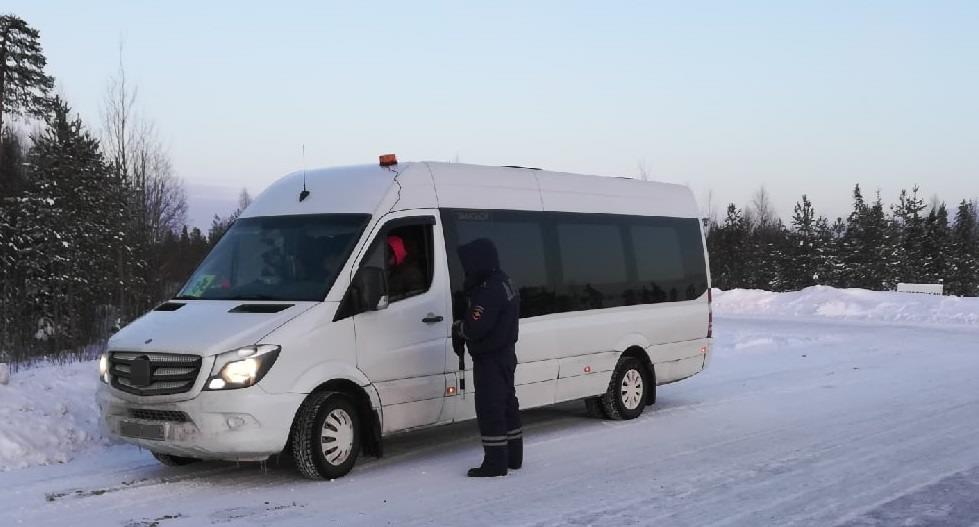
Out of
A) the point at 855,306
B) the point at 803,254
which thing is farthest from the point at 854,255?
the point at 855,306

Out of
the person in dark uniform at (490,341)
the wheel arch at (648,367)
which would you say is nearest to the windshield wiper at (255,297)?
the person in dark uniform at (490,341)

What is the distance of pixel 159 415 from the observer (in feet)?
22.7

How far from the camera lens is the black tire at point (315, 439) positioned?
705 cm

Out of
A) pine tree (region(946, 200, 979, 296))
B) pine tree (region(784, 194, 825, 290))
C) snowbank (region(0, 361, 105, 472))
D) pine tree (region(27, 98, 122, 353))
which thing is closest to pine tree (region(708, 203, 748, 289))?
pine tree (region(784, 194, 825, 290))

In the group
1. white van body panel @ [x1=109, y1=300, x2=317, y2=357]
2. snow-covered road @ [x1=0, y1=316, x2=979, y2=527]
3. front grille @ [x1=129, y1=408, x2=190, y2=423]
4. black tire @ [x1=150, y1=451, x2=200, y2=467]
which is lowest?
snow-covered road @ [x1=0, y1=316, x2=979, y2=527]

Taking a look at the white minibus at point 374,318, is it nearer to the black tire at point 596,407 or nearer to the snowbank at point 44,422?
the black tire at point 596,407

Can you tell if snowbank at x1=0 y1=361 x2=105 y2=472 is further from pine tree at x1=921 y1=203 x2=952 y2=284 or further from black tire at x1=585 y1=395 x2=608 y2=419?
pine tree at x1=921 y1=203 x2=952 y2=284

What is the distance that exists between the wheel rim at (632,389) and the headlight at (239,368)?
467 centimetres

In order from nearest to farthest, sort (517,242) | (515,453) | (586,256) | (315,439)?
(315,439) → (515,453) → (517,242) → (586,256)

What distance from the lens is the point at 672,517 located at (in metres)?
5.93

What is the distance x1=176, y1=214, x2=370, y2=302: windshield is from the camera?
7.44 meters

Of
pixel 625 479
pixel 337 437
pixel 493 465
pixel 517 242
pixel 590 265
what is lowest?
→ pixel 625 479

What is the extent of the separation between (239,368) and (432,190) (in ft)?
8.38

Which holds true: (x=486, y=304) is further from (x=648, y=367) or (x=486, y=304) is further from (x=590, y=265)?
(x=648, y=367)
